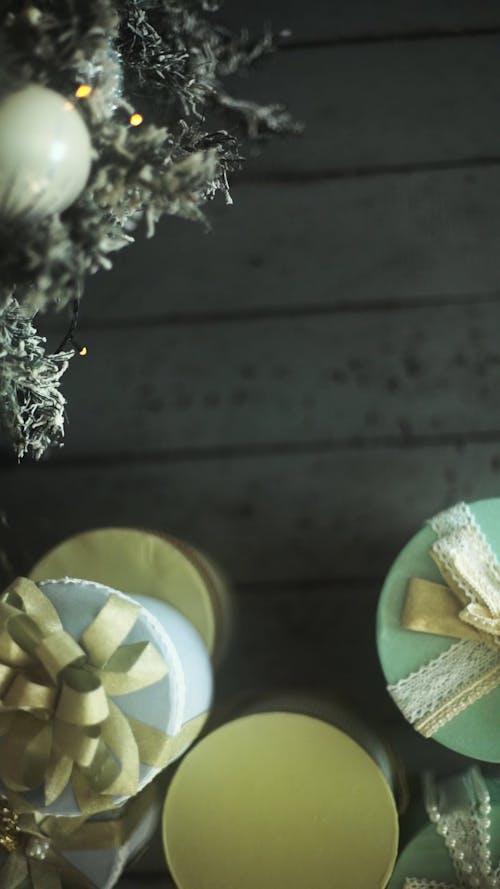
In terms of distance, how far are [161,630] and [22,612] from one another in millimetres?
158

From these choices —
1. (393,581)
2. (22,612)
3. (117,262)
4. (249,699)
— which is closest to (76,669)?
(22,612)

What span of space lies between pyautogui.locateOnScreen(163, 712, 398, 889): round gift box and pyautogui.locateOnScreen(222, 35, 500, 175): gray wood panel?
1.01 metres

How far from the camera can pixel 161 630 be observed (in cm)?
101

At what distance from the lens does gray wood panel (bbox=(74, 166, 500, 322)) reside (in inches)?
62.4

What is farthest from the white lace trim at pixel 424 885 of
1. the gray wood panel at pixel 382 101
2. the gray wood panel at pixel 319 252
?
the gray wood panel at pixel 382 101

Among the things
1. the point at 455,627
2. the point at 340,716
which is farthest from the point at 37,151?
the point at 340,716

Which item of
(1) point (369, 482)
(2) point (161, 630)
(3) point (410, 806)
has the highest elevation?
(2) point (161, 630)

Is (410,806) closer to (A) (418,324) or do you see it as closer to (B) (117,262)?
(A) (418,324)

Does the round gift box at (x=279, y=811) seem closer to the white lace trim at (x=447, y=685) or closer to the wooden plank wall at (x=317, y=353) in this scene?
the white lace trim at (x=447, y=685)

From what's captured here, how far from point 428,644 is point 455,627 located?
0.04 meters

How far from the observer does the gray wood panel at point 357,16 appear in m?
1.60

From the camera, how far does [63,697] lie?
893 millimetres

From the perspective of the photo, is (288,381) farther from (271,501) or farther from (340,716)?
(340,716)

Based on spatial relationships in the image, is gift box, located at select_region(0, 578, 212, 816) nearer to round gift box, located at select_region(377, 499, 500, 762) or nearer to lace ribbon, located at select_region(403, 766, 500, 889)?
round gift box, located at select_region(377, 499, 500, 762)
